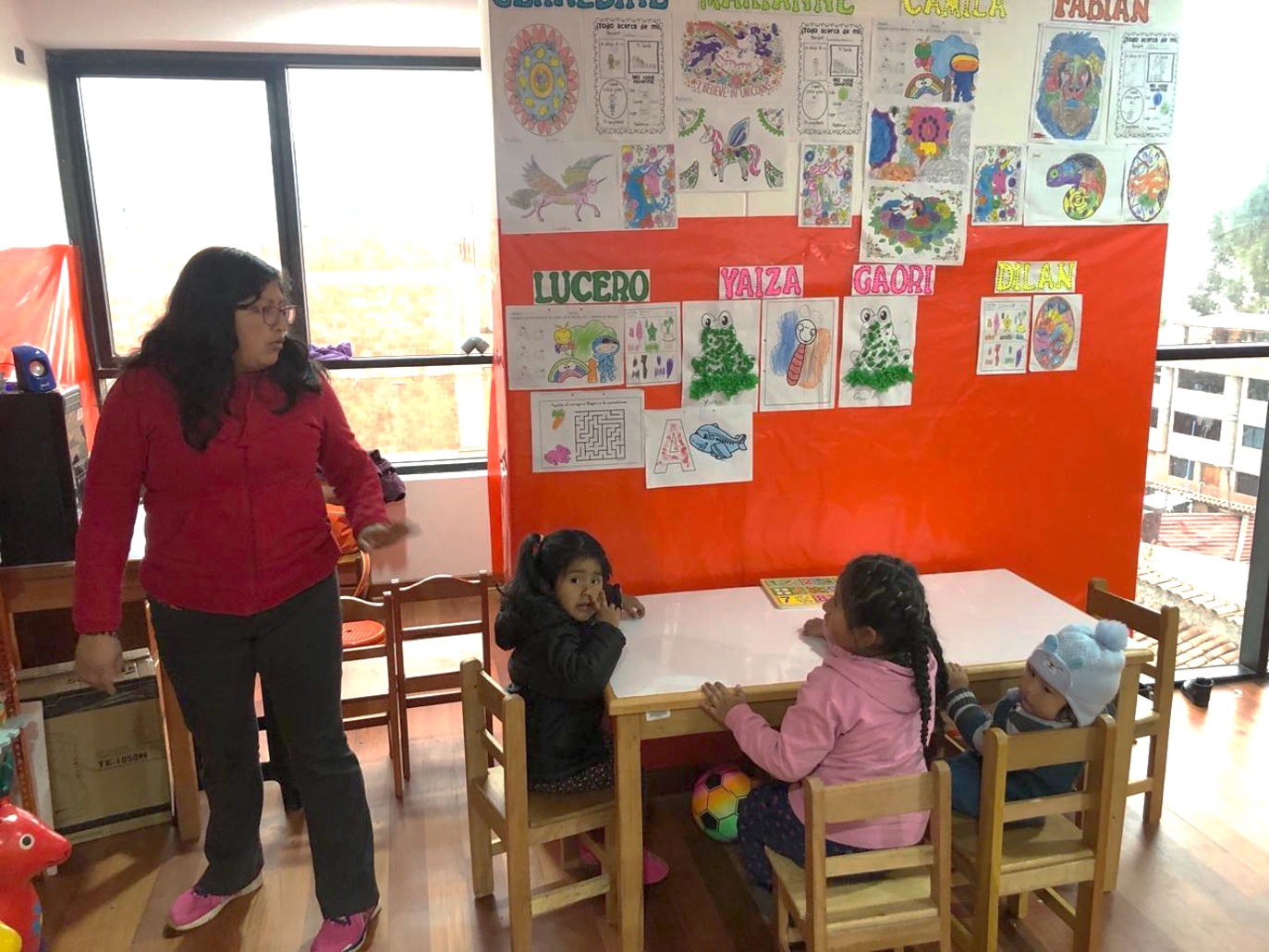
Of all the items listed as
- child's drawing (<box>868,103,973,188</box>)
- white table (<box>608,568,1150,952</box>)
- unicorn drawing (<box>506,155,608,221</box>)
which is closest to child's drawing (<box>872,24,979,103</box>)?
child's drawing (<box>868,103,973,188</box>)

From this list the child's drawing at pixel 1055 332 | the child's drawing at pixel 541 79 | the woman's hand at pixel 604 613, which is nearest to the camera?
the woman's hand at pixel 604 613

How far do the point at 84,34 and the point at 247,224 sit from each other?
0.88 meters

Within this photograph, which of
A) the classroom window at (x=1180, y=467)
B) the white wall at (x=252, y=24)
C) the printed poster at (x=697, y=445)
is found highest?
the white wall at (x=252, y=24)

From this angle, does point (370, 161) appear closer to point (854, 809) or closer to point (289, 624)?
point (289, 624)

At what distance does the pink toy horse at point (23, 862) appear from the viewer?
1840 mm

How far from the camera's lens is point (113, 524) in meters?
1.76

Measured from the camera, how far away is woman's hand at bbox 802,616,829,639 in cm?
219

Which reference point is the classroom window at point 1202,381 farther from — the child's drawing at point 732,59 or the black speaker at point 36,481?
the black speaker at point 36,481

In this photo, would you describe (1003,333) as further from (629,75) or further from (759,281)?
(629,75)

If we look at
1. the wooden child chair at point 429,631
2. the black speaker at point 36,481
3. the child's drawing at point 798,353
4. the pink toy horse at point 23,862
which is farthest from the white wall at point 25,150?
the child's drawing at point 798,353

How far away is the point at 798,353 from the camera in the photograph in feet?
8.12

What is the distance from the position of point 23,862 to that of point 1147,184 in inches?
122

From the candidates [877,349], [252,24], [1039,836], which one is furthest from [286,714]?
[252,24]

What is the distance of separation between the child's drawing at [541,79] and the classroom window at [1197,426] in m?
2.42
